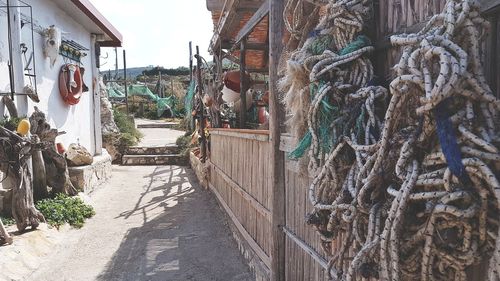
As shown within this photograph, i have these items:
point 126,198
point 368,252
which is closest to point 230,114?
point 126,198

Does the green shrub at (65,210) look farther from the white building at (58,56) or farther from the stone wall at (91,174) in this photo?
the white building at (58,56)

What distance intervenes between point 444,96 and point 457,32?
0.25m

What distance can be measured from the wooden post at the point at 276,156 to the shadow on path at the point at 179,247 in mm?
1183

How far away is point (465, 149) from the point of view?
3.63ft

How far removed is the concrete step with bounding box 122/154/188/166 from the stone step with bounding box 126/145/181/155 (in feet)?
1.51

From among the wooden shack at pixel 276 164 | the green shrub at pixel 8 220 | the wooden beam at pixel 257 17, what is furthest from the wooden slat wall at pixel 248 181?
the green shrub at pixel 8 220

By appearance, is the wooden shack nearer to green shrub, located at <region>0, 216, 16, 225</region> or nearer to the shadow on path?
the shadow on path

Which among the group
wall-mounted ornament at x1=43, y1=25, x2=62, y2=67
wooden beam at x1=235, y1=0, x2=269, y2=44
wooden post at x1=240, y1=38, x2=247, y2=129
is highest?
wall-mounted ornament at x1=43, y1=25, x2=62, y2=67

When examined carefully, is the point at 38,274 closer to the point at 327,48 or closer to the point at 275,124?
the point at 275,124

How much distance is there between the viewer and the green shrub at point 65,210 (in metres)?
6.23

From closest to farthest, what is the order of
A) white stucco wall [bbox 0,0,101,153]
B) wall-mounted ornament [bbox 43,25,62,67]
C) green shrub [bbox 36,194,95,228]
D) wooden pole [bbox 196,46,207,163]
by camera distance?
green shrub [bbox 36,194,95,228] → white stucco wall [bbox 0,0,101,153] → wall-mounted ornament [bbox 43,25,62,67] → wooden pole [bbox 196,46,207,163]

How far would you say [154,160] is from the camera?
47.8 feet

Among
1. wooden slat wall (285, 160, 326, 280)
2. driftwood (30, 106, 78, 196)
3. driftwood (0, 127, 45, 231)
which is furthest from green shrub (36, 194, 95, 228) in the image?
wooden slat wall (285, 160, 326, 280)

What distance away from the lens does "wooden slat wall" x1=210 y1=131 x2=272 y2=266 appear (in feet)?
13.1
